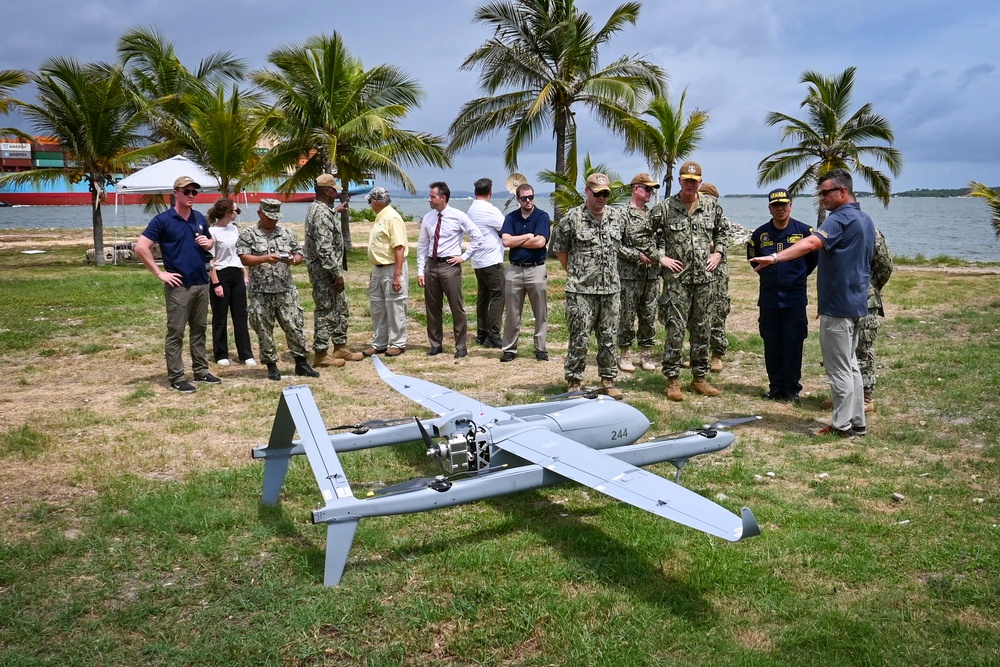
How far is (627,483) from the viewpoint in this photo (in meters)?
4.46

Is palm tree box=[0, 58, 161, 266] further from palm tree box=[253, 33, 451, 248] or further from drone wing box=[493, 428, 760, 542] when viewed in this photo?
drone wing box=[493, 428, 760, 542]

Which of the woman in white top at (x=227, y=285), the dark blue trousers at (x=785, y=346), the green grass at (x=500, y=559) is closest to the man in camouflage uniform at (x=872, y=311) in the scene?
the green grass at (x=500, y=559)

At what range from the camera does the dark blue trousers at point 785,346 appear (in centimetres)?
842

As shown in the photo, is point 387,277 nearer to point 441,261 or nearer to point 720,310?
point 441,261

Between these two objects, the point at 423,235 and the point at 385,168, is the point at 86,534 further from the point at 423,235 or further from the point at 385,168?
the point at 385,168

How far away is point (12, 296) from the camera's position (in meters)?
15.9

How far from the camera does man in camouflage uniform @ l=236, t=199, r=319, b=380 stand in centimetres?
885

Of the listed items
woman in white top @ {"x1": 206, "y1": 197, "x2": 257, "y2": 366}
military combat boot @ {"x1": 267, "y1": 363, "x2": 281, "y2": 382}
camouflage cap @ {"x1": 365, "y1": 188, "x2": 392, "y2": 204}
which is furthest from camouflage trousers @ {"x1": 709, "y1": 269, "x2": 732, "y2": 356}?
woman in white top @ {"x1": 206, "y1": 197, "x2": 257, "y2": 366}

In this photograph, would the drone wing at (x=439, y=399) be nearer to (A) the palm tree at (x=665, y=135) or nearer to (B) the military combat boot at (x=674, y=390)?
(B) the military combat boot at (x=674, y=390)

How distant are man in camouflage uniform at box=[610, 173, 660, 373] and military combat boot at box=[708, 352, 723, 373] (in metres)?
0.75

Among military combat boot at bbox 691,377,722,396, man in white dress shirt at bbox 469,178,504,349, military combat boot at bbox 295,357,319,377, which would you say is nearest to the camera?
military combat boot at bbox 691,377,722,396

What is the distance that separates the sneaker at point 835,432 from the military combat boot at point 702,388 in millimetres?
1536

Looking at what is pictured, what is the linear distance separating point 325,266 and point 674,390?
4.55 m

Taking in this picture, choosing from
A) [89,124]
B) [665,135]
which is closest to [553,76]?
[665,135]
